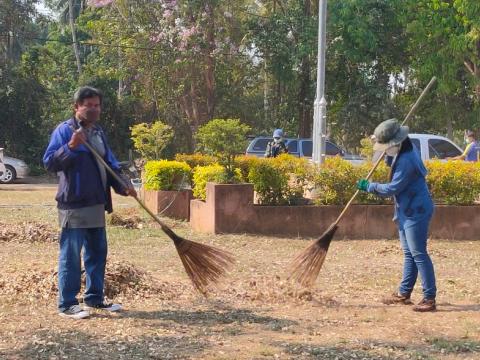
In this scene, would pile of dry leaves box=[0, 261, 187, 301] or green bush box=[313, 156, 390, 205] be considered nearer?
pile of dry leaves box=[0, 261, 187, 301]

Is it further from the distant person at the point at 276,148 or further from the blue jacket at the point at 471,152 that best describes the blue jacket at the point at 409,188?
the blue jacket at the point at 471,152

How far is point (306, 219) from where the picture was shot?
11.2m

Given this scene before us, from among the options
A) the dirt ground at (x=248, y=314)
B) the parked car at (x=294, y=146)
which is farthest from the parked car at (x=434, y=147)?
the dirt ground at (x=248, y=314)

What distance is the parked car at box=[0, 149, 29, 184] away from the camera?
79.5ft

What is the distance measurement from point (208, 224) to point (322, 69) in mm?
4160

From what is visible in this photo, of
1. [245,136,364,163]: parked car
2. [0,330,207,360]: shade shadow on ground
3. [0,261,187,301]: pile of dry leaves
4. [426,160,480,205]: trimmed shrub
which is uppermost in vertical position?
[245,136,364,163]: parked car

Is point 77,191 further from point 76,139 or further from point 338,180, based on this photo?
point 338,180

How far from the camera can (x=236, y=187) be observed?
36.0 ft

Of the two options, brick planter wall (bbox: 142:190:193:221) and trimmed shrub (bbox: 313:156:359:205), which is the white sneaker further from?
brick planter wall (bbox: 142:190:193:221)

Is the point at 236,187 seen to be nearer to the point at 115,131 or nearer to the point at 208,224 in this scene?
the point at 208,224

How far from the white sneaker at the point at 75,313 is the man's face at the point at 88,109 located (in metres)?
1.47

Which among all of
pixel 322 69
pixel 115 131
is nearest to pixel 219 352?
pixel 322 69

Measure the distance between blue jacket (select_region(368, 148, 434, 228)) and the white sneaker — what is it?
271cm

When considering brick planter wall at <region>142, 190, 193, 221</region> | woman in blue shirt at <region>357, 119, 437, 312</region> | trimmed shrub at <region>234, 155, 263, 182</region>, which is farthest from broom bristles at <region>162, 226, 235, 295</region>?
brick planter wall at <region>142, 190, 193, 221</region>
